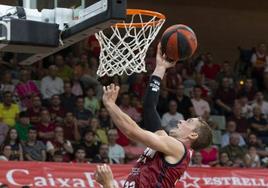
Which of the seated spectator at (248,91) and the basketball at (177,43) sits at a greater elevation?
the basketball at (177,43)

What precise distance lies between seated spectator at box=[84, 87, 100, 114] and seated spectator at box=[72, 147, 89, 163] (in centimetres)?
114

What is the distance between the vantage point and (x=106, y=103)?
169 inches

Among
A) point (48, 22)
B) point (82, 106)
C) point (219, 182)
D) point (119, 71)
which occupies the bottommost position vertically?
point (219, 182)

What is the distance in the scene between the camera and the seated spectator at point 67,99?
12086mm

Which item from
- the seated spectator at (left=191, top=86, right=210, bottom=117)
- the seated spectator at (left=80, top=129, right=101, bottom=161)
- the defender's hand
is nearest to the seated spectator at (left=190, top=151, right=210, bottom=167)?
the seated spectator at (left=191, top=86, right=210, bottom=117)

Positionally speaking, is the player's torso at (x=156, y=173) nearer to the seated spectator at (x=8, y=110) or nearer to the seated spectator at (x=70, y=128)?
the seated spectator at (x=8, y=110)

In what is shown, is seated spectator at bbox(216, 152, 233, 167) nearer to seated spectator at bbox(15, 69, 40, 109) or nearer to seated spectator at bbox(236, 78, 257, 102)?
seated spectator at bbox(236, 78, 257, 102)

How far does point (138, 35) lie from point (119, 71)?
46 cm

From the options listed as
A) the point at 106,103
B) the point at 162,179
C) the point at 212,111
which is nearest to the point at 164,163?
the point at 162,179

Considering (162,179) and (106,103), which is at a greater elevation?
(106,103)

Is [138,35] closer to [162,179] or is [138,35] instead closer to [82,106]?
[162,179]

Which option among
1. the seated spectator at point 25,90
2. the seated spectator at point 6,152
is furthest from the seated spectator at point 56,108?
the seated spectator at point 6,152

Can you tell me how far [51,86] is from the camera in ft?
40.2

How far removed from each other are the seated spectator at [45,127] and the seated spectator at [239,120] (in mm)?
3887
